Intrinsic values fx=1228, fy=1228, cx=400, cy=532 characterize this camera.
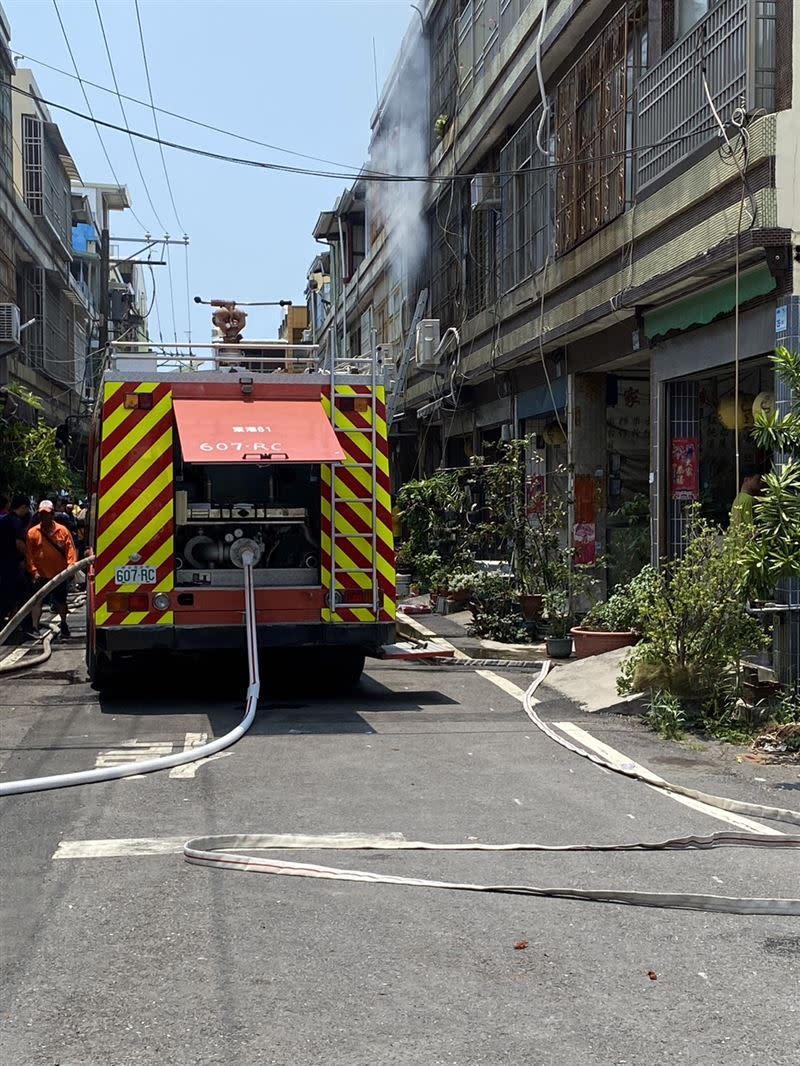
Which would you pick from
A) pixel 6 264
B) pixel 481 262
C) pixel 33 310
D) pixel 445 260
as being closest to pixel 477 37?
pixel 481 262

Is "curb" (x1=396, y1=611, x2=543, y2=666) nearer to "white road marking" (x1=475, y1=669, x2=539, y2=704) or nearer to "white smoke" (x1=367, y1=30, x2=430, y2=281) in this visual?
"white road marking" (x1=475, y1=669, x2=539, y2=704)

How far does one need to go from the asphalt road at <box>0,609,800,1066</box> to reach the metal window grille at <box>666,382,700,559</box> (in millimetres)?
5165

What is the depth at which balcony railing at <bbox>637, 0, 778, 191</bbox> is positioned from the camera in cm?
1034

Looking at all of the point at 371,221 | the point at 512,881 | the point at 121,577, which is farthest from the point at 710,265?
the point at 371,221

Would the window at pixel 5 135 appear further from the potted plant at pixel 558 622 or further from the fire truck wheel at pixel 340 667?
the fire truck wheel at pixel 340 667

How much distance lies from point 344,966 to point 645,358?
11.2m

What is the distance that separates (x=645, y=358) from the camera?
14.5m

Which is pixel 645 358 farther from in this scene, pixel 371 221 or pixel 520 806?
pixel 371 221

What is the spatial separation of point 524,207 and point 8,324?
11.7m

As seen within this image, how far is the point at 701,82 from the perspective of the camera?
11375 mm

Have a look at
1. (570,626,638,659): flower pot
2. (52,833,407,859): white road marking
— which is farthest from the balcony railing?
(52,833,407,859): white road marking

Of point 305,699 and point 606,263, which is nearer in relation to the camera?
point 305,699

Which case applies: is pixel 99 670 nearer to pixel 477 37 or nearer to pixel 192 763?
pixel 192 763

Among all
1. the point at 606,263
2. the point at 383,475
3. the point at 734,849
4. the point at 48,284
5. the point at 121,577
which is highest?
the point at 48,284
